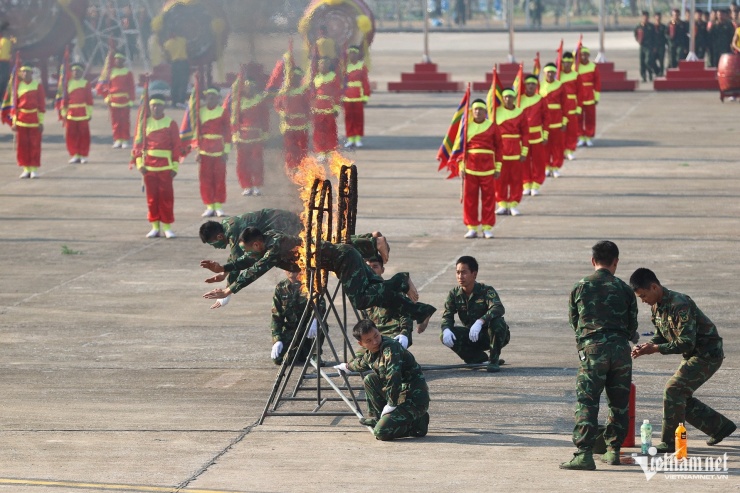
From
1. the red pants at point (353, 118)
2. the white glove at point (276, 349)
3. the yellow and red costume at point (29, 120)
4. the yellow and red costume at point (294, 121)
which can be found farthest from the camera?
the red pants at point (353, 118)

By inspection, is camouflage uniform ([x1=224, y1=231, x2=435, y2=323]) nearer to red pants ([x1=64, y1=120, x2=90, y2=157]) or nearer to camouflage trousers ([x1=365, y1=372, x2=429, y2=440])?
camouflage trousers ([x1=365, y1=372, x2=429, y2=440])

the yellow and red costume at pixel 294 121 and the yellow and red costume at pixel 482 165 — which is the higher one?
the yellow and red costume at pixel 294 121

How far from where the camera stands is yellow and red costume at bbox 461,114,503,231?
2125 centimetres

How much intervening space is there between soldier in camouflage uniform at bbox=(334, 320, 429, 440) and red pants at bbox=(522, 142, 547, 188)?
13.7m

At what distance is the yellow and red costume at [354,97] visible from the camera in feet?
106

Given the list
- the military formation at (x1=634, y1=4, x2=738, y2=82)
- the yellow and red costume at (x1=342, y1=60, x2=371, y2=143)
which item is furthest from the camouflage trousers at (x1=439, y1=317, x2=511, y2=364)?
the military formation at (x1=634, y1=4, x2=738, y2=82)

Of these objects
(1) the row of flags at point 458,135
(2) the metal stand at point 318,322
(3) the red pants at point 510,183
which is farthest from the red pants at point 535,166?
(2) the metal stand at point 318,322

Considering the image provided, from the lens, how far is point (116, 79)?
32.9 metres

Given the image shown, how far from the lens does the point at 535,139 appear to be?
25.1 metres

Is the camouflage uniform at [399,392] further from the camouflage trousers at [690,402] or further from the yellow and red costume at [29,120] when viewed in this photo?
the yellow and red costume at [29,120]

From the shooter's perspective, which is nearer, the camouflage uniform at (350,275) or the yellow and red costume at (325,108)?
the camouflage uniform at (350,275)

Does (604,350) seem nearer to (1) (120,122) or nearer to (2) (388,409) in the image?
(2) (388,409)

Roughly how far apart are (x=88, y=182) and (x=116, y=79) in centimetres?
483

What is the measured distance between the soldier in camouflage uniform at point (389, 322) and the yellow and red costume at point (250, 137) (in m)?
6.68
